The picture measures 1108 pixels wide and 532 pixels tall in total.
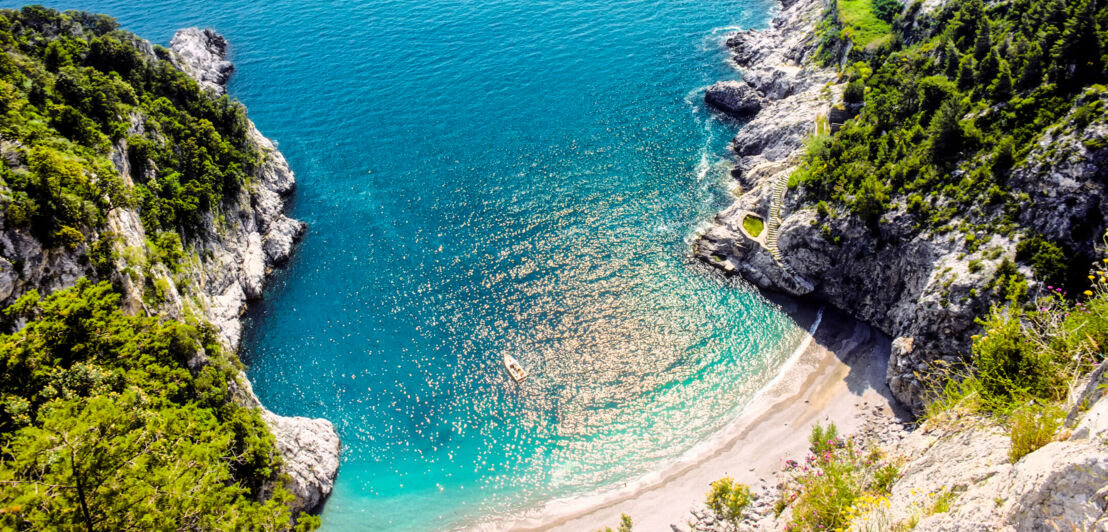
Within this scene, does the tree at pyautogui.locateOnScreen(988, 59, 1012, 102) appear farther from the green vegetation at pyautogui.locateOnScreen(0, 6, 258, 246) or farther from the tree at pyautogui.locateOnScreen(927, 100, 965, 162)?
the green vegetation at pyautogui.locateOnScreen(0, 6, 258, 246)

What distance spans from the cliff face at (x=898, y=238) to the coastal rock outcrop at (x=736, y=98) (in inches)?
154

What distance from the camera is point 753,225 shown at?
69.6 metres

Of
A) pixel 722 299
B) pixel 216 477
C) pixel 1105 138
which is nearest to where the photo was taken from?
pixel 216 477

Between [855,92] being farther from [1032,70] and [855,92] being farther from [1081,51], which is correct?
[1081,51]

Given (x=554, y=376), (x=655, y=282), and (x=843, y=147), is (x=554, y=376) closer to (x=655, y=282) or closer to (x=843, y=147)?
(x=655, y=282)

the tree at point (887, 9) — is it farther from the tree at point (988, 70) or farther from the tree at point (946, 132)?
the tree at point (946, 132)

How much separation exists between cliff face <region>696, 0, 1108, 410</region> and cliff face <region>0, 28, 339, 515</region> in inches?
1952

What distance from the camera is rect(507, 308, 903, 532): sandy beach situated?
50.2m

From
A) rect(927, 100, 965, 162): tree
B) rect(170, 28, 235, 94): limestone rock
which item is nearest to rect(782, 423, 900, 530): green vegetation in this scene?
rect(927, 100, 965, 162): tree

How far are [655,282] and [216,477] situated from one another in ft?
158

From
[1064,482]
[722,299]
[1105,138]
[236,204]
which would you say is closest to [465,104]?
[236,204]

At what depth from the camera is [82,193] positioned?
146 ft

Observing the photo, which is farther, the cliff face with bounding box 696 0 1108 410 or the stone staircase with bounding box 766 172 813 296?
the stone staircase with bounding box 766 172 813 296

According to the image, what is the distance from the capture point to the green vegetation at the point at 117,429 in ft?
95.5
